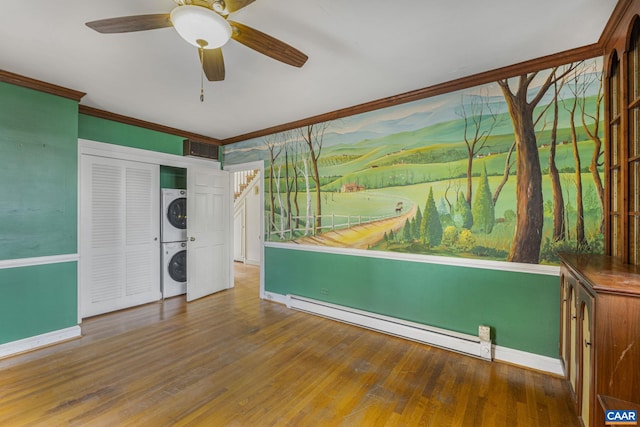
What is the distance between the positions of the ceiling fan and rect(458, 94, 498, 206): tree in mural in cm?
186

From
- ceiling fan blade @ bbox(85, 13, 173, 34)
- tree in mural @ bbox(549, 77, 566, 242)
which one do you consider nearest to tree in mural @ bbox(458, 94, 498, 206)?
tree in mural @ bbox(549, 77, 566, 242)

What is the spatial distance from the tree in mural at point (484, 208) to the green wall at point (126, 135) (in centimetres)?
430

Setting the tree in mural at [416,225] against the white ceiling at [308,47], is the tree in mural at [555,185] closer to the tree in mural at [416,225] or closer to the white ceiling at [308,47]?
the white ceiling at [308,47]

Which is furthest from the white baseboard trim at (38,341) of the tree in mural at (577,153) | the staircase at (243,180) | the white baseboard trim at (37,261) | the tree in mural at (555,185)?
the tree in mural at (577,153)

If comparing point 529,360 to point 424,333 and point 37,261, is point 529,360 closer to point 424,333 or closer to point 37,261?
point 424,333

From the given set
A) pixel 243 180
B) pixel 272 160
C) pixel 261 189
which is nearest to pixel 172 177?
pixel 261 189

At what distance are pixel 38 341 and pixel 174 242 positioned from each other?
1.91 m

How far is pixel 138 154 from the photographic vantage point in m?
3.88

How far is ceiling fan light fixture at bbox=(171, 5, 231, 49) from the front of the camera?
1380 millimetres

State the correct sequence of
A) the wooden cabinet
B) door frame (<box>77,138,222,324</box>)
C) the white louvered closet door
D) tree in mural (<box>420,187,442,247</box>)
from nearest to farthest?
1. the wooden cabinet
2. tree in mural (<box>420,187,442,247</box>)
3. door frame (<box>77,138,222,324</box>)
4. the white louvered closet door

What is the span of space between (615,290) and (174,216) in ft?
15.8

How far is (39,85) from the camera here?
8.95ft

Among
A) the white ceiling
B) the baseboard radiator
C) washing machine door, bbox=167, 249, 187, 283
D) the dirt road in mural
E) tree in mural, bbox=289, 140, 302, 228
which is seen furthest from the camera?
washing machine door, bbox=167, 249, 187, 283

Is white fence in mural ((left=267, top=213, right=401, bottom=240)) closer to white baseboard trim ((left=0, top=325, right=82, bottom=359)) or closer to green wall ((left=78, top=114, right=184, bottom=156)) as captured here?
green wall ((left=78, top=114, right=184, bottom=156))
